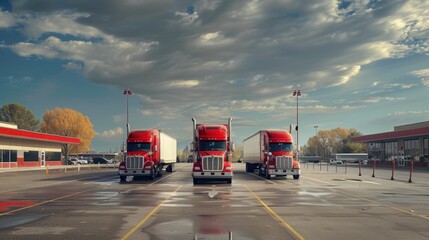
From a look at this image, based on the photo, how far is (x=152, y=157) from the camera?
1407 inches

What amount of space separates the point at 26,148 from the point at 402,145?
66.5 m

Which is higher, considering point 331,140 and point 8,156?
point 331,140

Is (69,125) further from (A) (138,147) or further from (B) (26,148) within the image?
(A) (138,147)

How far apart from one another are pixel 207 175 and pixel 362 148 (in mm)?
132185

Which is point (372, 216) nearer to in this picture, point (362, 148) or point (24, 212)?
point (24, 212)

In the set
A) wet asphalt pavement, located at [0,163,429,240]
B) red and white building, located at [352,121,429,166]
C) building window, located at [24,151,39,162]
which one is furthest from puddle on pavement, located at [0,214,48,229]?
red and white building, located at [352,121,429,166]

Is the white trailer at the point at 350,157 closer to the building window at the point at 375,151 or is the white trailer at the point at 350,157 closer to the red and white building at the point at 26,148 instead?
the building window at the point at 375,151

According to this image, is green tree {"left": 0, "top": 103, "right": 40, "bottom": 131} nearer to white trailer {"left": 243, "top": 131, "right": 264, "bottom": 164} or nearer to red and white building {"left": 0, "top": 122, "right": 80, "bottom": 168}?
red and white building {"left": 0, "top": 122, "right": 80, "bottom": 168}

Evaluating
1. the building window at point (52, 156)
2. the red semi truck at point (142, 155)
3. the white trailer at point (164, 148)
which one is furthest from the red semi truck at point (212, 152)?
the building window at point (52, 156)

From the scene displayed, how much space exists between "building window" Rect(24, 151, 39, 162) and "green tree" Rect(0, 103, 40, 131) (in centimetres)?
5306

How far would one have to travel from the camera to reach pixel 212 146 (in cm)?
3056

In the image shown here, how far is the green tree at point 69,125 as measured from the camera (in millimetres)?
114938

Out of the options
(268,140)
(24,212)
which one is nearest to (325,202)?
(24,212)

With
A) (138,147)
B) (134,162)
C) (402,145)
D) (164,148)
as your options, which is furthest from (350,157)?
(134,162)
